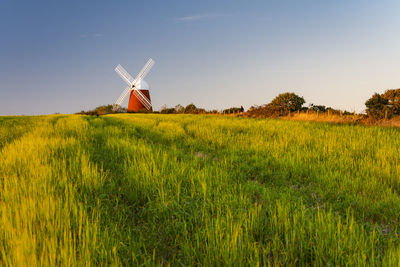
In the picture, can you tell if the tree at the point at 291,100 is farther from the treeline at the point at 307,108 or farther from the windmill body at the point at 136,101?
the windmill body at the point at 136,101

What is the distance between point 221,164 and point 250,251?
2739 mm

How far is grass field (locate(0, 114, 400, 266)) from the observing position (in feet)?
5.42

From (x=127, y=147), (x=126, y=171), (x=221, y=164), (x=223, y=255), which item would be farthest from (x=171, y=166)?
(x=223, y=255)

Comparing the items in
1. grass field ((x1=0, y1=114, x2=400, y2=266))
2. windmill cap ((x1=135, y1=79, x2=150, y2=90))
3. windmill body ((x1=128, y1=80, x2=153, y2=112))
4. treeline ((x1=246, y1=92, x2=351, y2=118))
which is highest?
windmill cap ((x1=135, y1=79, x2=150, y2=90))

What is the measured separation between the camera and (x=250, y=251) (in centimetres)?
164

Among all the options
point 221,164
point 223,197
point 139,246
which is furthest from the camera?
point 221,164

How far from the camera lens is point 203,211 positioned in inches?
87.9

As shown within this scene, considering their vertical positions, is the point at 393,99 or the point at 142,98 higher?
the point at 142,98

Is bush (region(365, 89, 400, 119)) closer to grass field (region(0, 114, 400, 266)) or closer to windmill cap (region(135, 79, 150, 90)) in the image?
grass field (region(0, 114, 400, 266))

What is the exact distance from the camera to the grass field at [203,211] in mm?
1651

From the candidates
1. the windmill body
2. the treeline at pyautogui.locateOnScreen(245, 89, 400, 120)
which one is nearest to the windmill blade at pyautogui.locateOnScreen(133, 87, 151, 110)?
the windmill body

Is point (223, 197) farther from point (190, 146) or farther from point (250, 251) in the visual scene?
point (190, 146)

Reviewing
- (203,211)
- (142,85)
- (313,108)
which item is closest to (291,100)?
(313,108)

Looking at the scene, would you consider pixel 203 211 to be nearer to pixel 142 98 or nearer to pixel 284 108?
pixel 284 108
